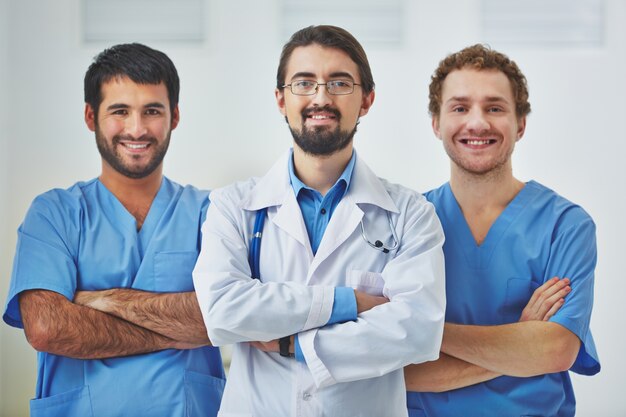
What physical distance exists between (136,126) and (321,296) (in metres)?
0.76

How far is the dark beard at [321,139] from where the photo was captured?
5.89 feet

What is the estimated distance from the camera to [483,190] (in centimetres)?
211

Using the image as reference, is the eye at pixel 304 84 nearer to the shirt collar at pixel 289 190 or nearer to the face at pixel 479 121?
the shirt collar at pixel 289 190

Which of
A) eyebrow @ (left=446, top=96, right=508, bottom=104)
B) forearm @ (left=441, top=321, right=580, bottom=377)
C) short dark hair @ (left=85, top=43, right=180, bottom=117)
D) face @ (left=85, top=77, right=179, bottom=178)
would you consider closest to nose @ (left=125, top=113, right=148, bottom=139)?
face @ (left=85, top=77, right=179, bottom=178)

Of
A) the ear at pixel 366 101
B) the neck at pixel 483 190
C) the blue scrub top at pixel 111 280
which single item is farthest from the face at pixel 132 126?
the neck at pixel 483 190

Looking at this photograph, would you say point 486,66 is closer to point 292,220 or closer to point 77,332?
point 292,220

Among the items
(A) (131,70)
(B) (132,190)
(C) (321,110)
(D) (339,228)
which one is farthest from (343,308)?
(A) (131,70)

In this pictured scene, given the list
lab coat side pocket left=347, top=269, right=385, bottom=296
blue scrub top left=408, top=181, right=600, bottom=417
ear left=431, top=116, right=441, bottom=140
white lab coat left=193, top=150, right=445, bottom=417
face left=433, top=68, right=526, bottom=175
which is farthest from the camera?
ear left=431, top=116, right=441, bottom=140

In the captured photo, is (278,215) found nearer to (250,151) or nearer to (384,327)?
(384,327)

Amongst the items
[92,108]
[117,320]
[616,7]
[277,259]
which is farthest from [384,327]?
[616,7]

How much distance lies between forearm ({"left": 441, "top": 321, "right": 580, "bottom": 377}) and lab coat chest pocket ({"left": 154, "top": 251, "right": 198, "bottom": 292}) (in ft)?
2.23

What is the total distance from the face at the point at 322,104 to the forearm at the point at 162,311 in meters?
0.49

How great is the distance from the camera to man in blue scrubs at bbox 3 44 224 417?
1902 millimetres

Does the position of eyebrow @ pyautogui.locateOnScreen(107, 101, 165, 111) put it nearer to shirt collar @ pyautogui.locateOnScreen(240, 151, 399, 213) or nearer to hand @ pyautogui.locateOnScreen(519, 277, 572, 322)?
shirt collar @ pyautogui.locateOnScreen(240, 151, 399, 213)
